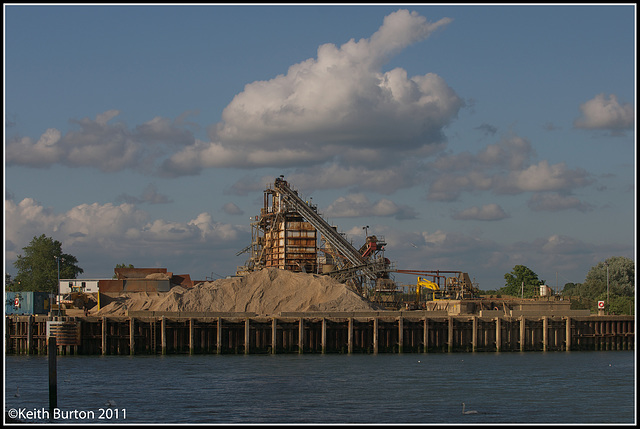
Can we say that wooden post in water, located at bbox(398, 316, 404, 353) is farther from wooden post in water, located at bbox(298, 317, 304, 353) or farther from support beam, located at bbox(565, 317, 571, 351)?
support beam, located at bbox(565, 317, 571, 351)

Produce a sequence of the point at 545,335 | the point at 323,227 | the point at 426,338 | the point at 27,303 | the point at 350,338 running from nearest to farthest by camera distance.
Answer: the point at 350,338, the point at 426,338, the point at 545,335, the point at 27,303, the point at 323,227

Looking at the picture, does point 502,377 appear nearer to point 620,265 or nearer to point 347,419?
point 347,419

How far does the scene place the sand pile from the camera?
79.8 m

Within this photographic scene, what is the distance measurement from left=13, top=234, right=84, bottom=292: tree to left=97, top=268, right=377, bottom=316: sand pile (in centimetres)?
5946

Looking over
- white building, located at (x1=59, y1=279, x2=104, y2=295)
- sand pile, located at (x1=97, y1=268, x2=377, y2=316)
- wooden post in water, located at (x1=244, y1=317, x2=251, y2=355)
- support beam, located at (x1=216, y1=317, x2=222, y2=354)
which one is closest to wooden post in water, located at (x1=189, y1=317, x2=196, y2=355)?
support beam, located at (x1=216, y1=317, x2=222, y2=354)

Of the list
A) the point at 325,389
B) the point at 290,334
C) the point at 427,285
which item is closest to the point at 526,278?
the point at 427,285

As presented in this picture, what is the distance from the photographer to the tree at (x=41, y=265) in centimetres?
14062

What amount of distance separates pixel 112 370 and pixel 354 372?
15.8 m

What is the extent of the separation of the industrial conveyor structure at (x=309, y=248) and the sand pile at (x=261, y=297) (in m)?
8.39

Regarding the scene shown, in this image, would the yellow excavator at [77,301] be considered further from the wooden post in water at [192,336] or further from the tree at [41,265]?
the tree at [41,265]

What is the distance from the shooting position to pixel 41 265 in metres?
144

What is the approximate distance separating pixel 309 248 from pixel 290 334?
83.0 ft

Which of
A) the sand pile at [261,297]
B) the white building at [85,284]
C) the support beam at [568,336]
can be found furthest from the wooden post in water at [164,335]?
the white building at [85,284]

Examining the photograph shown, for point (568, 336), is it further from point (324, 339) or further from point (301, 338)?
point (301, 338)
